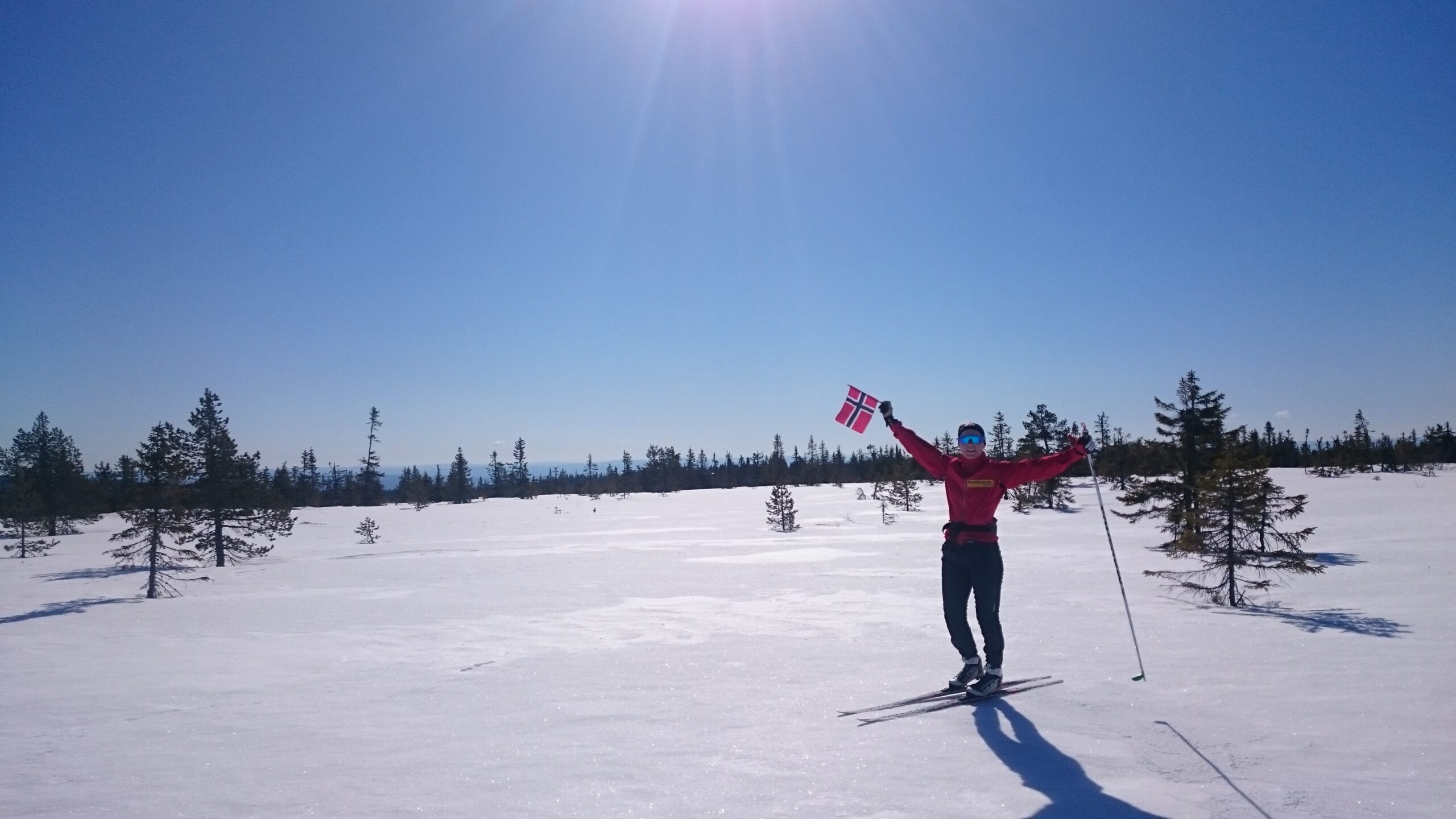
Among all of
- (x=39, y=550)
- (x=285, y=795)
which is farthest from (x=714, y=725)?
(x=39, y=550)

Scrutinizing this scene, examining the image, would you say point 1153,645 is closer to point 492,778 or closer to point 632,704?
point 632,704

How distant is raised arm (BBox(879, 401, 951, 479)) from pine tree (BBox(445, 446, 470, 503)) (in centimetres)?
8025

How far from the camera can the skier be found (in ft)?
21.0

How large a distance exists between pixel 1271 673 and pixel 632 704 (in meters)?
6.13

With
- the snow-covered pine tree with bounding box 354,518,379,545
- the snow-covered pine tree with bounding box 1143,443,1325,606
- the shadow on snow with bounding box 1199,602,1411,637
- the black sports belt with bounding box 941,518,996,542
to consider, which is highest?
the black sports belt with bounding box 941,518,996,542

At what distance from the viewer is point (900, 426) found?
25.0ft

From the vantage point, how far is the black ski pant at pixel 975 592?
6.39m

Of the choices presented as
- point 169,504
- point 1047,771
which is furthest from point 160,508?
point 1047,771

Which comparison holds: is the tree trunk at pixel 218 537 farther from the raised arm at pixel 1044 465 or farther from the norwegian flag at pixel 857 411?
the raised arm at pixel 1044 465

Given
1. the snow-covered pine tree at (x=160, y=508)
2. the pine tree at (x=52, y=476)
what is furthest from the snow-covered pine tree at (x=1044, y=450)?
the pine tree at (x=52, y=476)

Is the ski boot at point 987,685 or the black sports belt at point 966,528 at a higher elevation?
the black sports belt at point 966,528

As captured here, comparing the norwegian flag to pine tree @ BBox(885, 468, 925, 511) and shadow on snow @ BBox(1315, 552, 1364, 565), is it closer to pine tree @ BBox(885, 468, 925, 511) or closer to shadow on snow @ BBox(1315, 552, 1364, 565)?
shadow on snow @ BBox(1315, 552, 1364, 565)

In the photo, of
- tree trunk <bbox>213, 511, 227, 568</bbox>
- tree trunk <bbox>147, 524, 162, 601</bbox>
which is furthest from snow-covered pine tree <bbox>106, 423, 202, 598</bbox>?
tree trunk <bbox>213, 511, 227, 568</bbox>

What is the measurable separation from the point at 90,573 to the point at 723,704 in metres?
30.1
